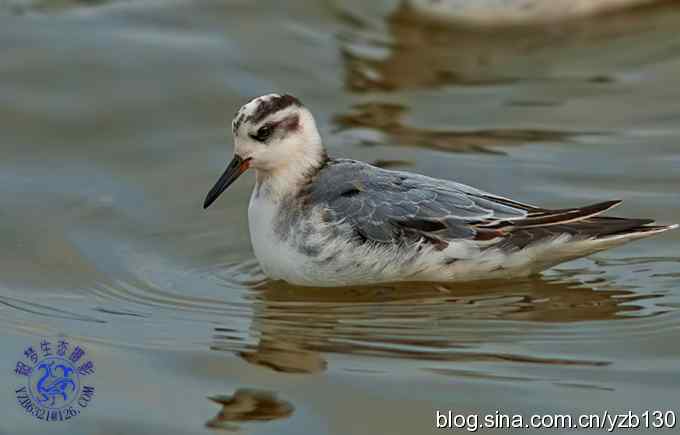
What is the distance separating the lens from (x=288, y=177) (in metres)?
8.66

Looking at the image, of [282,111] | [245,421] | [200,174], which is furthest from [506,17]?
[245,421]

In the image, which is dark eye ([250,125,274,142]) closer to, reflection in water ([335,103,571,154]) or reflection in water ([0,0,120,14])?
reflection in water ([335,103,571,154])

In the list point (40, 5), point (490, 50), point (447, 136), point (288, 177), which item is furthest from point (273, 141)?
point (40, 5)

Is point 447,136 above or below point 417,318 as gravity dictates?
above

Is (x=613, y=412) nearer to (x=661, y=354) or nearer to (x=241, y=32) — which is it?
(x=661, y=354)

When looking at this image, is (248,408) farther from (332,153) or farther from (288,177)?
(332,153)

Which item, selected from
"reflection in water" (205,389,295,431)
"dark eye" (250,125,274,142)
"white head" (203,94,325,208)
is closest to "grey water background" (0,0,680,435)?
"reflection in water" (205,389,295,431)

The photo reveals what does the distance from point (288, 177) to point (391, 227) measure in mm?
829

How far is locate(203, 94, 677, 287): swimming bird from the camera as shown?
8.21 metres

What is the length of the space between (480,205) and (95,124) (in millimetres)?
4553

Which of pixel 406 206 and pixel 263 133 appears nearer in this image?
pixel 406 206

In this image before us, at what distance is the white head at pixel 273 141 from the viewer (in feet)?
28.0

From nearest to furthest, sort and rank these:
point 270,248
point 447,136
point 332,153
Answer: point 270,248, point 332,153, point 447,136

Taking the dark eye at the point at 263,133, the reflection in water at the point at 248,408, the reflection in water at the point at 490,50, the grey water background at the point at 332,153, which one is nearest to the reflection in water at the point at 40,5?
the grey water background at the point at 332,153
